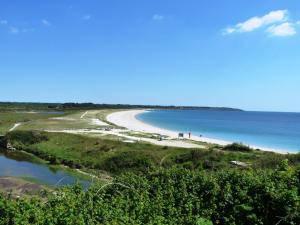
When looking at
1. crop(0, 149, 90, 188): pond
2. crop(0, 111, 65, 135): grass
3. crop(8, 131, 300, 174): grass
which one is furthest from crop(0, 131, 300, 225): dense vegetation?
crop(0, 111, 65, 135): grass

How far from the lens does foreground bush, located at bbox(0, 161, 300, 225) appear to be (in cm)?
1455

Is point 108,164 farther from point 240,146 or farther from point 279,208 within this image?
point 279,208

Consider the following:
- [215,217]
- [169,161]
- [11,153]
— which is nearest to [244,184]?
[215,217]

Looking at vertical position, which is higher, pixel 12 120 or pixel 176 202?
pixel 176 202

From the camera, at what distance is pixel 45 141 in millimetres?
73625

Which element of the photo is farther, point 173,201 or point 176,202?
point 176,202

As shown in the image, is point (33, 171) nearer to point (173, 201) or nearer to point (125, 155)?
point (125, 155)

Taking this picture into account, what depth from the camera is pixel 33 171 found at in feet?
167

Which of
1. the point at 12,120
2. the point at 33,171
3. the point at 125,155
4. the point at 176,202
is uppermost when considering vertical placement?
the point at 176,202

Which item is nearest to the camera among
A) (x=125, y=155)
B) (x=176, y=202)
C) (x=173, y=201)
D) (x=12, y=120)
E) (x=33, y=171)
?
(x=173, y=201)

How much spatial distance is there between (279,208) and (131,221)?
6.00 meters

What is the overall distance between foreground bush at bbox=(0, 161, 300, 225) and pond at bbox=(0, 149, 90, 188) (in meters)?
A: 23.7

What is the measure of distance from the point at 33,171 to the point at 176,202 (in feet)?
120

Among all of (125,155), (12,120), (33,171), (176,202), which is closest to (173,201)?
(176,202)
